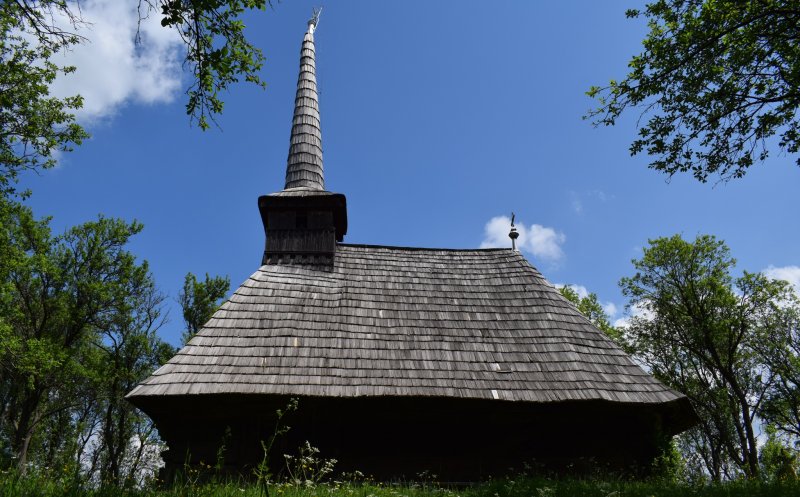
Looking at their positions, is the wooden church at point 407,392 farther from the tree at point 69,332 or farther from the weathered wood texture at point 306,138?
the tree at point 69,332

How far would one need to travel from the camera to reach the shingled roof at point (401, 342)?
9016 millimetres

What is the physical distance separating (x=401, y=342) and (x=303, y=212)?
496 cm

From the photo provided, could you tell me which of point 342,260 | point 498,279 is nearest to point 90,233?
point 342,260

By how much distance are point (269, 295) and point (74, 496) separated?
7145mm

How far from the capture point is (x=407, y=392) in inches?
352

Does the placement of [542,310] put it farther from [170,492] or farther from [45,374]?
[45,374]

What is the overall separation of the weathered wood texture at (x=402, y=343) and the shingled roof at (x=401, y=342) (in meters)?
0.02

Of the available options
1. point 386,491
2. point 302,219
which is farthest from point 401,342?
point 302,219

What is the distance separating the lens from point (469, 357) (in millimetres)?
9969

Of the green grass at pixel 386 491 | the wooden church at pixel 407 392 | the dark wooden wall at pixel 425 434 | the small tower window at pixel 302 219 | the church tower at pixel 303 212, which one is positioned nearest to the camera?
the green grass at pixel 386 491

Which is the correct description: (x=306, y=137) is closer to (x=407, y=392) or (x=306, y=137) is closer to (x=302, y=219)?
→ (x=302, y=219)

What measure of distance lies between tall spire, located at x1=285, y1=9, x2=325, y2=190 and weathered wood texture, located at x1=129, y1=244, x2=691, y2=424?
299 centimetres

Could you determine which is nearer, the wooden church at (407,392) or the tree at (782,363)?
the wooden church at (407,392)

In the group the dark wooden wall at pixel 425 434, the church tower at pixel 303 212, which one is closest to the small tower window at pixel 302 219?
the church tower at pixel 303 212
